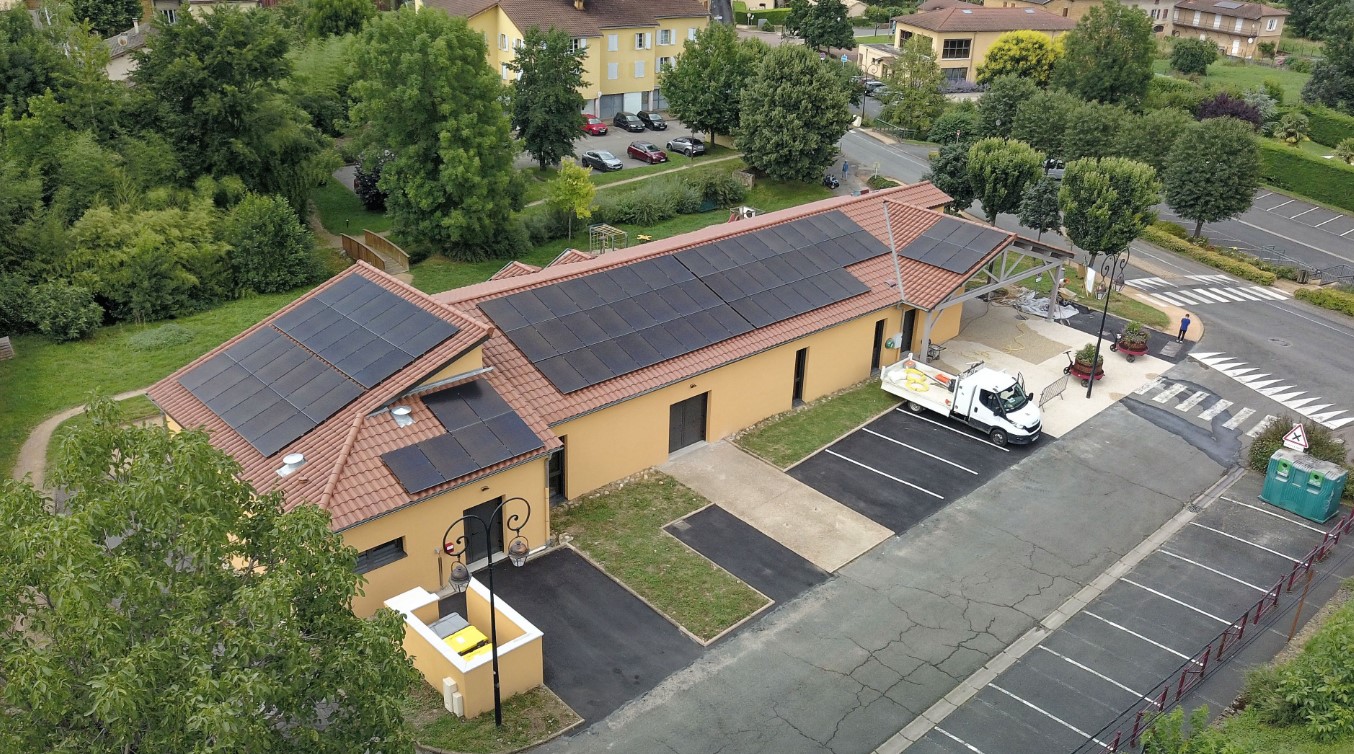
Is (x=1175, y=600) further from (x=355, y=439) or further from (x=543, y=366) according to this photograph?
(x=355, y=439)

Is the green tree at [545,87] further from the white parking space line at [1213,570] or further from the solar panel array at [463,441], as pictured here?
the white parking space line at [1213,570]

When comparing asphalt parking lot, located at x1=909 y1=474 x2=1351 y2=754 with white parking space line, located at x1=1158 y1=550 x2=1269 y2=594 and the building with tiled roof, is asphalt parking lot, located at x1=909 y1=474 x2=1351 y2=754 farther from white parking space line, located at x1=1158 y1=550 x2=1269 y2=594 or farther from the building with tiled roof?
the building with tiled roof

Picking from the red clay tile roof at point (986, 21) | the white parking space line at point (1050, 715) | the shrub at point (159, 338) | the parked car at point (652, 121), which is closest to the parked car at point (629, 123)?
the parked car at point (652, 121)

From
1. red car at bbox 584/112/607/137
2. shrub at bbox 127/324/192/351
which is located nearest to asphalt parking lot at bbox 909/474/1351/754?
shrub at bbox 127/324/192/351

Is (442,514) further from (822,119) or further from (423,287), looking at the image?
(822,119)

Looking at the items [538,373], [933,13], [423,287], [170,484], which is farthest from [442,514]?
[933,13]
